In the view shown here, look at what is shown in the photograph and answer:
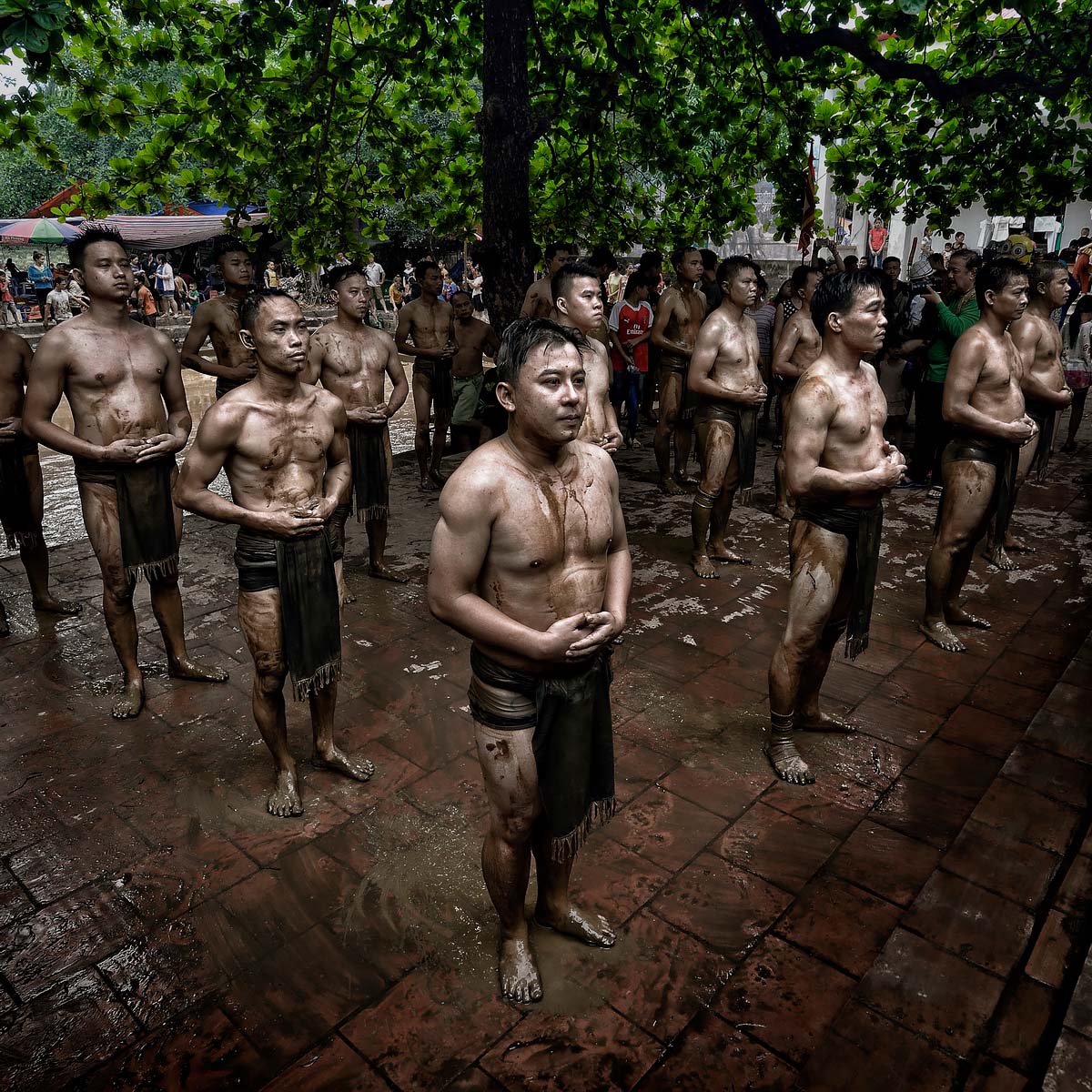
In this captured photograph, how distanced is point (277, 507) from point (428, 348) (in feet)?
16.3

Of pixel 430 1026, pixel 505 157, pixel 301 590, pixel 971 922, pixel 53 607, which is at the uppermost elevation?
pixel 505 157

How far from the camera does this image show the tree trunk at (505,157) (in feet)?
23.2

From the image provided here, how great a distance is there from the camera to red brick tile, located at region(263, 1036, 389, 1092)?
246cm

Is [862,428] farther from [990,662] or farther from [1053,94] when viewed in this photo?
[1053,94]

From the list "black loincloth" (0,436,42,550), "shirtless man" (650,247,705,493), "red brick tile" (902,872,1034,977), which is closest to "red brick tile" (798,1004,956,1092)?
"red brick tile" (902,872,1034,977)

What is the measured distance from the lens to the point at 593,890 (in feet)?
10.6

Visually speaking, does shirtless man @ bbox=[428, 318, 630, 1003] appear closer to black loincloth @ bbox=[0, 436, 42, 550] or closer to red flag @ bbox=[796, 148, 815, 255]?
black loincloth @ bbox=[0, 436, 42, 550]

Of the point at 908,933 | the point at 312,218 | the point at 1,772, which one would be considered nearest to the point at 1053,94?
the point at 312,218

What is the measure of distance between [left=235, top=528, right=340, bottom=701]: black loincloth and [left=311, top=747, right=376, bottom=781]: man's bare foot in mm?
370

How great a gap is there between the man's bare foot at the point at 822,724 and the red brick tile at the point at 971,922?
1177 millimetres

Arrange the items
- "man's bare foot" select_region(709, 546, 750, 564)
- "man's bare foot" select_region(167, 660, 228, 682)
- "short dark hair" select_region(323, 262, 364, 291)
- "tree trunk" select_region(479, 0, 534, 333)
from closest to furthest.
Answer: "man's bare foot" select_region(167, 660, 228, 682), "short dark hair" select_region(323, 262, 364, 291), "man's bare foot" select_region(709, 546, 750, 564), "tree trunk" select_region(479, 0, 534, 333)

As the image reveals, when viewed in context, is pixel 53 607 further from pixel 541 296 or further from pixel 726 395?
pixel 726 395

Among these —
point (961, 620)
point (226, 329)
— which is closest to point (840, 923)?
point (961, 620)

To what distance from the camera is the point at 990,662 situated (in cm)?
502
